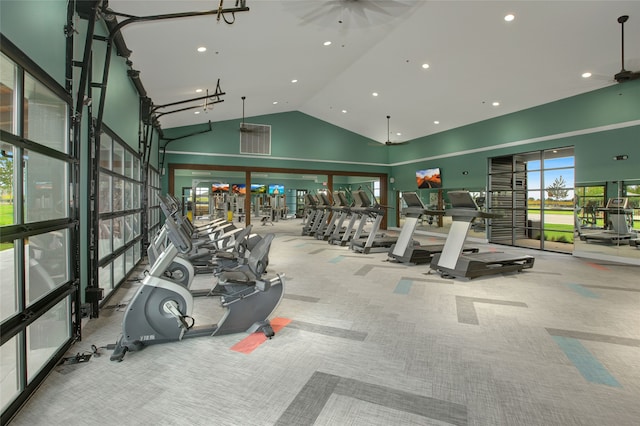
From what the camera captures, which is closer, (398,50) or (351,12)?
(351,12)

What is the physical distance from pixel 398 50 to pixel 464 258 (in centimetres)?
493

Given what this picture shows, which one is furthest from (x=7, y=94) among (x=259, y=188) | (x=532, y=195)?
(x=259, y=188)

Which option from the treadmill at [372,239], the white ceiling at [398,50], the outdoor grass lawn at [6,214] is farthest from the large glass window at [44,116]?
the treadmill at [372,239]

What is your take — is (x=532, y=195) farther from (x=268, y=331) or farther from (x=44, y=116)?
(x=44, y=116)

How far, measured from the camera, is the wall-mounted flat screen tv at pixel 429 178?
11844 mm

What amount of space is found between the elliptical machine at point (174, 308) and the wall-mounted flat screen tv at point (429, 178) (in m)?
10.1

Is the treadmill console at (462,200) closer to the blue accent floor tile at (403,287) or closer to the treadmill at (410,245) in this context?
the treadmill at (410,245)

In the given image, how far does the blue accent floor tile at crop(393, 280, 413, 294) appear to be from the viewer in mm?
4547

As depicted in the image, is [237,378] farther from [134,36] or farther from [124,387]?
[134,36]

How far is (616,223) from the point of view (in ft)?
22.1

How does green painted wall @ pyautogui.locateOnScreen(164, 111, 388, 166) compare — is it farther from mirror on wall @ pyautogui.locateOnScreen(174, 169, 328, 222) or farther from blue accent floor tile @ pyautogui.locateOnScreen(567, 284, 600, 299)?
blue accent floor tile @ pyautogui.locateOnScreen(567, 284, 600, 299)

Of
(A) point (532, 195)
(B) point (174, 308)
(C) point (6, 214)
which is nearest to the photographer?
(C) point (6, 214)

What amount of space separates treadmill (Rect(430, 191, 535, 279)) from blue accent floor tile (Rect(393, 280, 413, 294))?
2.57 feet

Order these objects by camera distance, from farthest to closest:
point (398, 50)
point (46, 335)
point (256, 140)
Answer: point (256, 140) → point (398, 50) → point (46, 335)
